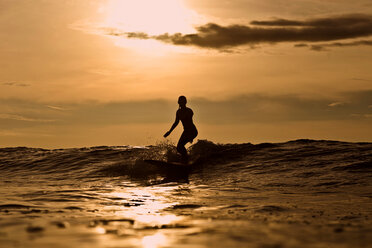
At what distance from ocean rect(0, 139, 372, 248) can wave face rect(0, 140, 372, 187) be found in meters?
0.05

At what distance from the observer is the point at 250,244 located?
5.46 metres

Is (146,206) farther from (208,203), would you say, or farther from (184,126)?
(184,126)

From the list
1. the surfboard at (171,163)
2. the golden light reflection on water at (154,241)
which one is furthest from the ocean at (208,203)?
the surfboard at (171,163)

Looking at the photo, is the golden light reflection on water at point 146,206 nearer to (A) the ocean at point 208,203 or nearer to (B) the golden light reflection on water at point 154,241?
(A) the ocean at point 208,203

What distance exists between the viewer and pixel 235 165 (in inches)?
682

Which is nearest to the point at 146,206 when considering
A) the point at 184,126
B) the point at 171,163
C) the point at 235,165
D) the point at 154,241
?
the point at 154,241

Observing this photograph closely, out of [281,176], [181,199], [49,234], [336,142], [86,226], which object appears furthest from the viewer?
[336,142]

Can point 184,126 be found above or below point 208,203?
above

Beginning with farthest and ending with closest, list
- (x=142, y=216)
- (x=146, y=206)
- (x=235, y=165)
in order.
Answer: (x=235, y=165) → (x=146, y=206) → (x=142, y=216)

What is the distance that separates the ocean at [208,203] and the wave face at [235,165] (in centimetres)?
5

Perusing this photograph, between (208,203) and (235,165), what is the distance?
8093 millimetres

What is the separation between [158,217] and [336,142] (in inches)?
679

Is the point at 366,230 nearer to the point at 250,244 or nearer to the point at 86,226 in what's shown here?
the point at 250,244

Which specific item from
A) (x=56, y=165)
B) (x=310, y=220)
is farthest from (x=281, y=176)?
(x=56, y=165)
